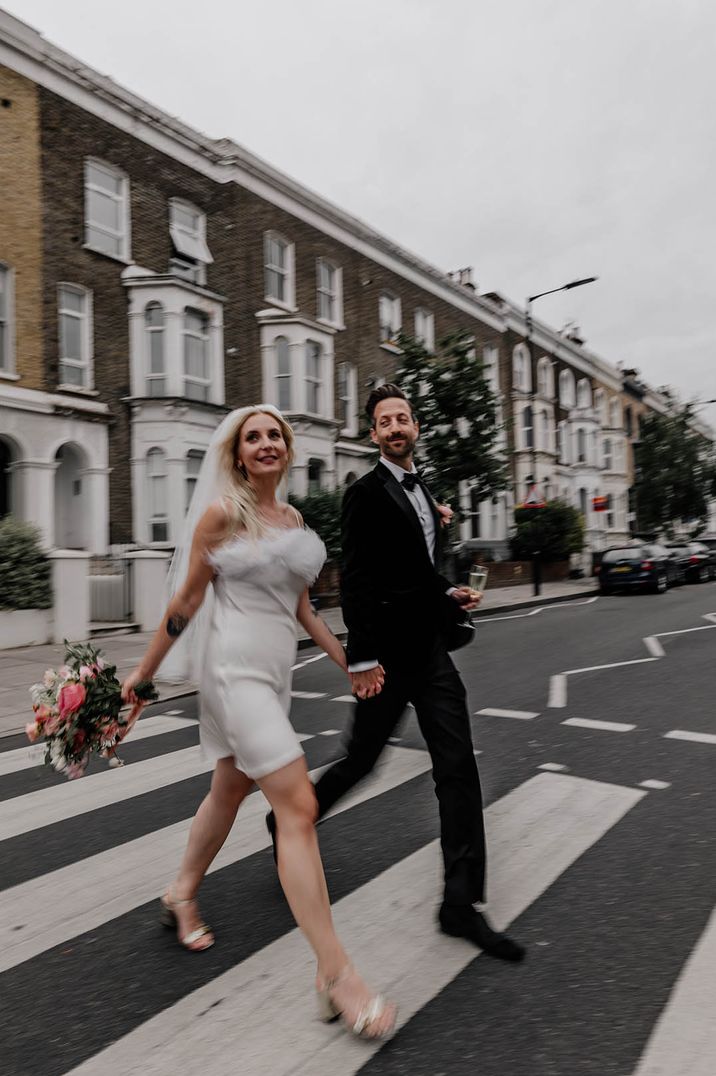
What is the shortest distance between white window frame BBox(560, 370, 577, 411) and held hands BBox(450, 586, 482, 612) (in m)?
38.2

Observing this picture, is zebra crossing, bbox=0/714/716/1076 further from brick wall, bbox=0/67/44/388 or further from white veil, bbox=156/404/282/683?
brick wall, bbox=0/67/44/388

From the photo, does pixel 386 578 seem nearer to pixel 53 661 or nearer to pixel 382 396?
pixel 382 396

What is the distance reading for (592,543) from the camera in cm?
3831

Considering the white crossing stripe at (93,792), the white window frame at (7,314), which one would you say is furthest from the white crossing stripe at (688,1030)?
the white window frame at (7,314)

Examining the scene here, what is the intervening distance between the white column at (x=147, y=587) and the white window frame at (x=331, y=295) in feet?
42.8

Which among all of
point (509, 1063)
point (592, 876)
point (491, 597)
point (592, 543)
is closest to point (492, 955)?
point (509, 1063)

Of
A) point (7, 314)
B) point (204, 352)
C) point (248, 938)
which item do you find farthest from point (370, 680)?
point (204, 352)

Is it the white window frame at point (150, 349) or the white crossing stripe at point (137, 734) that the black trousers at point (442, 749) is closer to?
the white crossing stripe at point (137, 734)

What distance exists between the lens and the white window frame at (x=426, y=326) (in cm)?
2908

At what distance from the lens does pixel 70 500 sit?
706 inches

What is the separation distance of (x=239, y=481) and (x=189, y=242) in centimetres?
1912

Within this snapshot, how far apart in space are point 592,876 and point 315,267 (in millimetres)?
22962

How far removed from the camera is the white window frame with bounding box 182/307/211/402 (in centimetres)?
1903

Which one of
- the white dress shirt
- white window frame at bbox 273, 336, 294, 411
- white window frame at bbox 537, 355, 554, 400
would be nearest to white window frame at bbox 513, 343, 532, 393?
white window frame at bbox 537, 355, 554, 400
